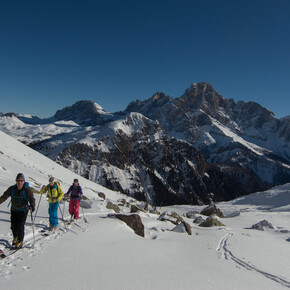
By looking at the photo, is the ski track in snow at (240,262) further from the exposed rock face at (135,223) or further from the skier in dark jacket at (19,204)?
the skier in dark jacket at (19,204)

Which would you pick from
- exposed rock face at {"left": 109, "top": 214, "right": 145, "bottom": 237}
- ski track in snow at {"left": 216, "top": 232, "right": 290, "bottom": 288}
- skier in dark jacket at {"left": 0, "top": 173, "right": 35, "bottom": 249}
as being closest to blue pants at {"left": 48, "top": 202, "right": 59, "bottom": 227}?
skier in dark jacket at {"left": 0, "top": 173, "right": 35, "bottom": 249}

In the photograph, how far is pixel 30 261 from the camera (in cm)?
688

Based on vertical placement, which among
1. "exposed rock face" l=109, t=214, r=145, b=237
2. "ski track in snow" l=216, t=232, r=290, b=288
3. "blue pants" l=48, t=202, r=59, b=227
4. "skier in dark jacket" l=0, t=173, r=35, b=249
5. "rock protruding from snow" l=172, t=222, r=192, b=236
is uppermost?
"skier in dark jacket" l=0, t=173, r=35, b=249

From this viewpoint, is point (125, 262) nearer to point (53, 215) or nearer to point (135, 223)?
point (53, 215)

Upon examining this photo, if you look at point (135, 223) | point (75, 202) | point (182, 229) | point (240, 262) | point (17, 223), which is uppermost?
point (75, 202)

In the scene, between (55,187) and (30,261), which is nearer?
(30,261)

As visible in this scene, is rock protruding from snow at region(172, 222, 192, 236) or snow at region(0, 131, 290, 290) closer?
snow at region(0, 131, 290, 290)

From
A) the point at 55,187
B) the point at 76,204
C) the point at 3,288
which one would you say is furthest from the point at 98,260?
the point at 76,204

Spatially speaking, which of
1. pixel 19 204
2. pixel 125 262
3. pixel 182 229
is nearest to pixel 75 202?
pixel 19 204

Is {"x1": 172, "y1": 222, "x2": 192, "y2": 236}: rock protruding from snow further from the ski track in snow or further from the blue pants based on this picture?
the blue pants

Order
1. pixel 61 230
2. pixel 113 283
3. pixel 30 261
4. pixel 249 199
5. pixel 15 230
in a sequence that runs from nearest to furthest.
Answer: pixel 113 283, pixel 30 261, pixel 15 230, pixel 61 230, pixel 249 199

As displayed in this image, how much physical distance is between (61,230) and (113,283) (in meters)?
6.09

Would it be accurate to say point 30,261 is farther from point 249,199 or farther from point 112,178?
point 112,178

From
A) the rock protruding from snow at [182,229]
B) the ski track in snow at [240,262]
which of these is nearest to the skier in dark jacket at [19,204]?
the ski track in snow at [240,262]
